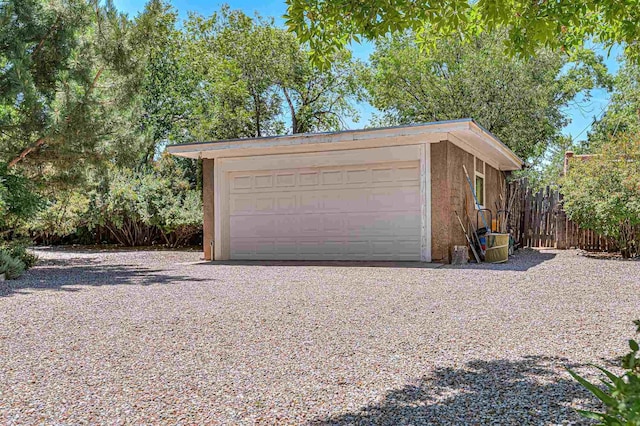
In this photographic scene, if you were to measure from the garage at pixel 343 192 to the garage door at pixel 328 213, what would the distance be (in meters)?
0.02

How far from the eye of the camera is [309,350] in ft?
11.6

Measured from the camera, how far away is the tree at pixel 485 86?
18.2 m

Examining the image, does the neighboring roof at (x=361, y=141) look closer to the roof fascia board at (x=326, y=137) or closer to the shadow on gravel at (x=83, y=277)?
the roof fascia board at (x=326, y=137)

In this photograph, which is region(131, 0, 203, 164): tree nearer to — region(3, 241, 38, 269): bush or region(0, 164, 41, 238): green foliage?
region(3, 241, 38, 269): bush

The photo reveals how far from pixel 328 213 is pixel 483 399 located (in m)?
8.24

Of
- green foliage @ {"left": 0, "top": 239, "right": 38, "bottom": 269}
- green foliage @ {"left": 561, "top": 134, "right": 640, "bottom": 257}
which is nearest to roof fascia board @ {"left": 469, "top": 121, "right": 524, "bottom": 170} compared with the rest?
green foliage @ {"left": 561, "top": 134, "right": 640, "bottom": 257}

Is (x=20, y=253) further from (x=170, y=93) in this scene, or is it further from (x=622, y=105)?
(x=622, y=105)

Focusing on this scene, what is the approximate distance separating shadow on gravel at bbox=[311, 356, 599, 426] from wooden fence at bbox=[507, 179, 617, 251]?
11.5 meters

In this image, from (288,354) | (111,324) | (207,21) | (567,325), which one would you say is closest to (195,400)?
(288,354)

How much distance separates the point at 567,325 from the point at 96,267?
8322mm

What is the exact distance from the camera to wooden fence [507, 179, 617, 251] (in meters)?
13.7

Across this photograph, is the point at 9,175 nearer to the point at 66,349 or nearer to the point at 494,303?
the point at 66,349

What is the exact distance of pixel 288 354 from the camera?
11.3ft

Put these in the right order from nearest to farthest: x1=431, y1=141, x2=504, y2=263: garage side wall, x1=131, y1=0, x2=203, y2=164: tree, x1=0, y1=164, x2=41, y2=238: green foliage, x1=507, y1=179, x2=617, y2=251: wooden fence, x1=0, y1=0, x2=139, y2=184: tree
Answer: x1=0, y1=164, x2=41, y2=238: green foliage, x1=0, y1=0, x2=139, y2=184: tree, x1=431, y1=141, x2=504, y2=263: garage side wall, x1=507, y1=179, x2=617, y2=251: wooden fence, x1=131, y1=0, x2=203, y2=164: tree
